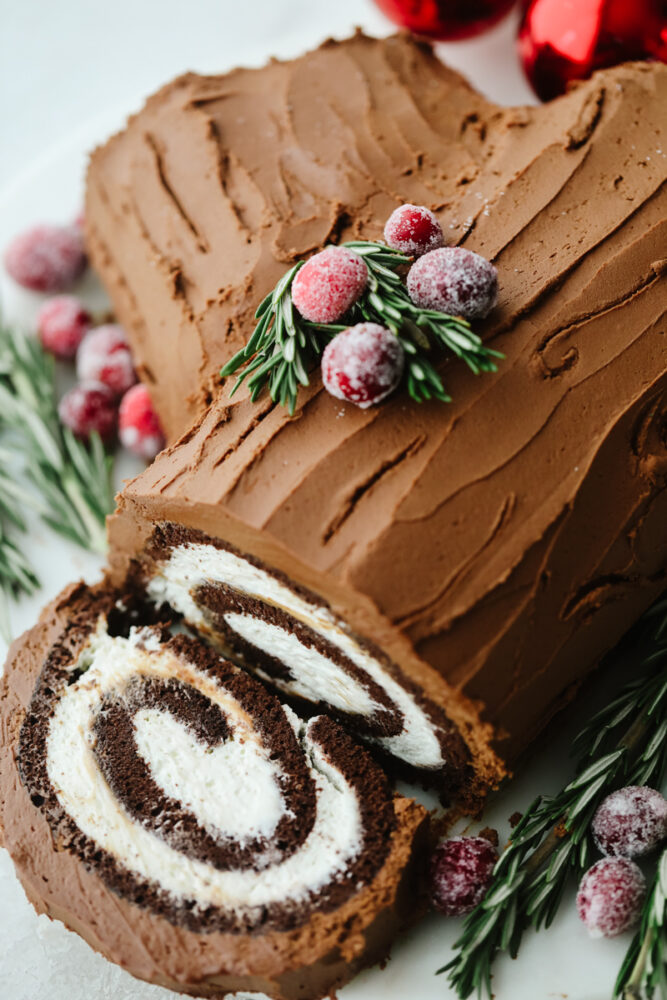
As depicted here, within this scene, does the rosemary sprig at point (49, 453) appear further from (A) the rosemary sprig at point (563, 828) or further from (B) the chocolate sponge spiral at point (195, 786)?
(A) the rosemary sprig at point (563, 828)

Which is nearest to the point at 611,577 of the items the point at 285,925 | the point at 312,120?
the point at 285,925

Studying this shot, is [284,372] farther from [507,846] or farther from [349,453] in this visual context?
[507,846]

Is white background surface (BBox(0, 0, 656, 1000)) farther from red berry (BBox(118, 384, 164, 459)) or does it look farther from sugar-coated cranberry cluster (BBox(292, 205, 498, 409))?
sugar-coated cranberry cluster (BBox(292, 205, 498, 409))

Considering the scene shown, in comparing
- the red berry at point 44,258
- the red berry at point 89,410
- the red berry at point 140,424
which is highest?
the red berry at point 44,258

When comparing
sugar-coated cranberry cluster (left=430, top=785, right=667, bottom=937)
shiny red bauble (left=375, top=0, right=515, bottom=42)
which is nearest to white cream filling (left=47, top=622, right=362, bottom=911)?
sugar-coated cranberry cluster (left=430, top=785, right=667, bottom=937)

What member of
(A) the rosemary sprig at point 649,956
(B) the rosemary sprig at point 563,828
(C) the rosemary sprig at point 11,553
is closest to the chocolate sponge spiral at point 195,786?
(B) the rosemary sprig at point 563,828

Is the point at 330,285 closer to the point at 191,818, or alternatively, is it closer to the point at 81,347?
the point at 191,818

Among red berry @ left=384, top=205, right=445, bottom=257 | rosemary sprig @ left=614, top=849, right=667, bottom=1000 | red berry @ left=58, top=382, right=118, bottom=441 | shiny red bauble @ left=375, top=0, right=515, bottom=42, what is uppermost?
shiny red bauble @ left=375, top=0, right=515, bottom=42
